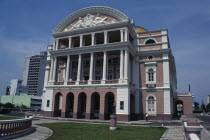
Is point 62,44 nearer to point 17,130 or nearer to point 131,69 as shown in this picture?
point 131,69

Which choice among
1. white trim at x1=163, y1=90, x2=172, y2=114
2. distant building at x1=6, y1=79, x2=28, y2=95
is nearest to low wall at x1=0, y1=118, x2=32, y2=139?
white trim at x1=163, y1=90, x2=172, y2=114

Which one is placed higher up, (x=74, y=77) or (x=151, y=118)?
(x=74, y=77)

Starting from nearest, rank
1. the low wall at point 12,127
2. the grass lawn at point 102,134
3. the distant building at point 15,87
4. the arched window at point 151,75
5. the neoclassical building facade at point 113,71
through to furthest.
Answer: the low wall at point 12,127
the grass lawn at point 102,134
the neoclassical building facade at point 113,71
the arched window at point 151,75
the distant building at point 15,87

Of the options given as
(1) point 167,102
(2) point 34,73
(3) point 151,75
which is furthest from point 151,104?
(2) point 34,73

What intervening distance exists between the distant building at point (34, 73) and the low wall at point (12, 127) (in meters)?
132

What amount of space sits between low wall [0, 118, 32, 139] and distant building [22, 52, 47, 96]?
13232cm

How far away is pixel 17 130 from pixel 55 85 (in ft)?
75.0

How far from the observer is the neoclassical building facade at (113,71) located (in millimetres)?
30141

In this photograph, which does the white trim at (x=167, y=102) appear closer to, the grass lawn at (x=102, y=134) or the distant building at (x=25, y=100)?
the grass lawn at (x=102, y=134)

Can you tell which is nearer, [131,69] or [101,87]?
[101,87]

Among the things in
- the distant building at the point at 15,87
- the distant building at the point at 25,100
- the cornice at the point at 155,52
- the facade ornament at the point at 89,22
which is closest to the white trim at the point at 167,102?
the cornice at the point at 155,52

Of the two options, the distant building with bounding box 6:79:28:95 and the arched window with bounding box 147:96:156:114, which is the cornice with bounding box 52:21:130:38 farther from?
the distant building with bounding box 6:79:28:95

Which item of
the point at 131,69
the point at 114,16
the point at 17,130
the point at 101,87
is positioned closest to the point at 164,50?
the point at 131,69

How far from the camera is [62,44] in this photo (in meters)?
39.7
